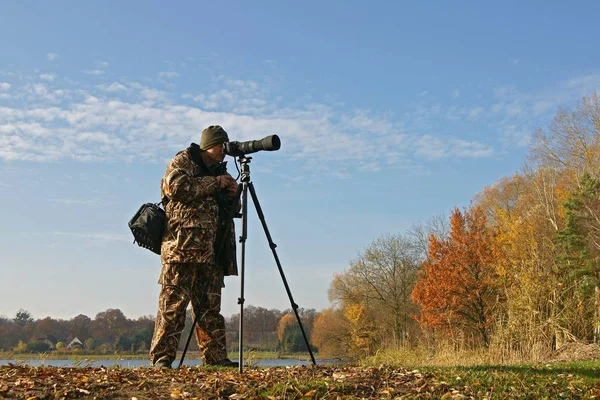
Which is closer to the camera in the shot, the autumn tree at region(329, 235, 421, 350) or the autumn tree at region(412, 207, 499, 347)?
the autumn tree at region(412, 207, 499, 347)

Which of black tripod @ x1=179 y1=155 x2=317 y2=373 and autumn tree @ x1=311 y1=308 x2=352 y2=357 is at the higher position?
black tripod @ x1=179 y1=155 x2=317 y2=373

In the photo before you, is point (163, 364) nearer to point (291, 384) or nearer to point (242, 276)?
point (242, 276)

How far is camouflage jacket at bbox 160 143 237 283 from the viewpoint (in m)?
6.09

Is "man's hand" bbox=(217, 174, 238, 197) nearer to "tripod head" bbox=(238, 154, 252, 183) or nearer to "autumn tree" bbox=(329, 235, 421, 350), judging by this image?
"tripod head" bbox=(238, 154, 252, 183)

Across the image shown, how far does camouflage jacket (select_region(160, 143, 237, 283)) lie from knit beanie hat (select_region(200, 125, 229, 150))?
0.25 metres

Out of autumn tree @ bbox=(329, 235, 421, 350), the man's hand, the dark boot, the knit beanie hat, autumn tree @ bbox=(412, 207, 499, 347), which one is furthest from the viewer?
autumn tree @ bbox=(329, 235, 421, 350)

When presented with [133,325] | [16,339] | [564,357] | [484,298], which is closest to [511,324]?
[564,357]

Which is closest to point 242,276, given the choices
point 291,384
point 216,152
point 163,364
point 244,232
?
point 244,232

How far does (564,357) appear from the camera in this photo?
11555mm

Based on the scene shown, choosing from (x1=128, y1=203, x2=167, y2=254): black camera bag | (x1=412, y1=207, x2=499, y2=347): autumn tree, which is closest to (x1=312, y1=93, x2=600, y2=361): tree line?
(x1=412, y1=207, x2=499, y2=347): autumn tree

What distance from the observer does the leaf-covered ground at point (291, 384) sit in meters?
3.99

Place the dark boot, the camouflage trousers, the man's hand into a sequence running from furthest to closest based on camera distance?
the man's hand
the camouflage trousers
the dark boot

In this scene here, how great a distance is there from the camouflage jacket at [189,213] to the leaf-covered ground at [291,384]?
130 cm

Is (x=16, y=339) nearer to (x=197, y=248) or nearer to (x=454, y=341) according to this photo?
(x=197, y=248)
